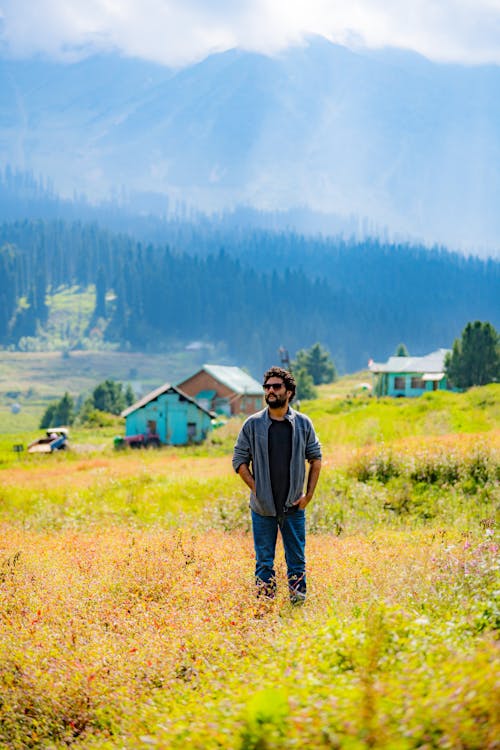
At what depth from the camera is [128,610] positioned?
7.92m

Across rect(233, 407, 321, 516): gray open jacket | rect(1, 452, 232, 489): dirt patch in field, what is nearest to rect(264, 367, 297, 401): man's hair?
rect(233, 407, 321, 516): gray open jacket

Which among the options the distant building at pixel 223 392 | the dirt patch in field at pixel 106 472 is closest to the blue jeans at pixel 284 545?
the dirt patch in field at pixel 106 472

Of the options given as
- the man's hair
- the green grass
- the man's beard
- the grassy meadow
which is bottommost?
the grassy meadow

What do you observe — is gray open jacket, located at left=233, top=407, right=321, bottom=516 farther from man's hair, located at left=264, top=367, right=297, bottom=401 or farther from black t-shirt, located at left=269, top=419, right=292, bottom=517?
man's hair, located at left=264, top=367, right=297, bottom=401

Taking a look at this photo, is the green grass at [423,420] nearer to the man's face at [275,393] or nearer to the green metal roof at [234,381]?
the man's face at [275,393]

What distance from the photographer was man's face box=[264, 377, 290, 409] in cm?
791

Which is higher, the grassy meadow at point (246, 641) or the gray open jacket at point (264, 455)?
the gray open jacket at point (264, 455)

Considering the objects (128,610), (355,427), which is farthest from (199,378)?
(128,610)

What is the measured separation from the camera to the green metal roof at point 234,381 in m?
86.8

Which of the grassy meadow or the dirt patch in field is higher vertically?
the grassy meadow

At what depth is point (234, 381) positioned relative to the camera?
291 ft

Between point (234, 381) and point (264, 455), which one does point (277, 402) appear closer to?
point (264, 455)

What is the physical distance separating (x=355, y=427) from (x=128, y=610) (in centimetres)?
2766

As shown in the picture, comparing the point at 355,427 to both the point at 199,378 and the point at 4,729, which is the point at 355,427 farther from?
the point at 199,378
